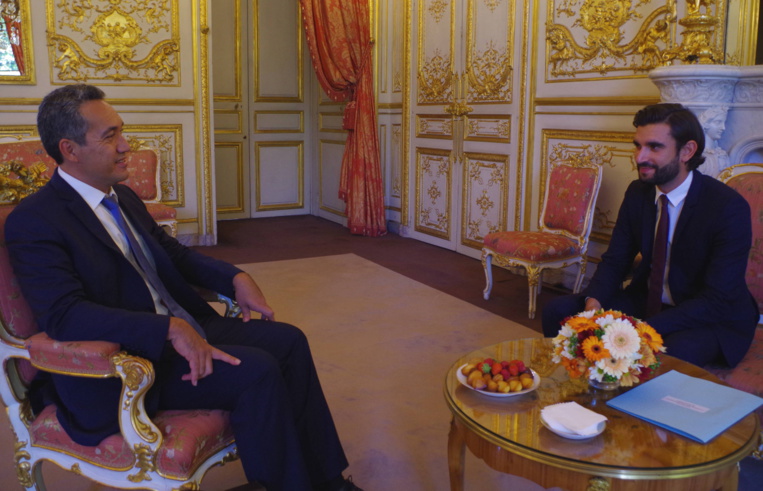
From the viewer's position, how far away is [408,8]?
6000 mm

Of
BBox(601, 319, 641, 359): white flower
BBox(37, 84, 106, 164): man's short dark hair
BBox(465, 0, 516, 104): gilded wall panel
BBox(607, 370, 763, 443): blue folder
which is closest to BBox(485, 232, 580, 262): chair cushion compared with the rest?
BBox(465, 0, 516, 104): gilded wall panel

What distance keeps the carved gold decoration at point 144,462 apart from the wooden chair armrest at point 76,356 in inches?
7.1

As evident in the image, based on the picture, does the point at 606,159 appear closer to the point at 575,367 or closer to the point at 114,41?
the point at 575,367

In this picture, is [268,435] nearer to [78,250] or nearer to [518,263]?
[78,250]

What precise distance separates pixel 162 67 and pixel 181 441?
467 centimetres

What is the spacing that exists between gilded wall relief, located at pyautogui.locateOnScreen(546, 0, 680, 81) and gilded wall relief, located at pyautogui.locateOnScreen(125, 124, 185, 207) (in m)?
3.11

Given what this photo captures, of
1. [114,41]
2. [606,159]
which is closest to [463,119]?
[606,159]

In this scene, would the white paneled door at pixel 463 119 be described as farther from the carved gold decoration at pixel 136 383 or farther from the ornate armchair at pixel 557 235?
the carved gold decoration at pixel 136 383

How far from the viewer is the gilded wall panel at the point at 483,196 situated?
5.09m

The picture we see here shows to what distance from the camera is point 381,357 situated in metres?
3.27

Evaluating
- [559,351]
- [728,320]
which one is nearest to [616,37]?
[728,320]

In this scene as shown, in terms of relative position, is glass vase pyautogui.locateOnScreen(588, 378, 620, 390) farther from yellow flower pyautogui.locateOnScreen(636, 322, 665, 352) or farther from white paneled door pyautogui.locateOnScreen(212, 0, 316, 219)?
white paneled door pyautogui.locateOnScreen(212, 0, 316, 219)

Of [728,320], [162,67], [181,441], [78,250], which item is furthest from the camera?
[162,67]

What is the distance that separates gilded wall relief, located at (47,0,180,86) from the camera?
5.27 meters
